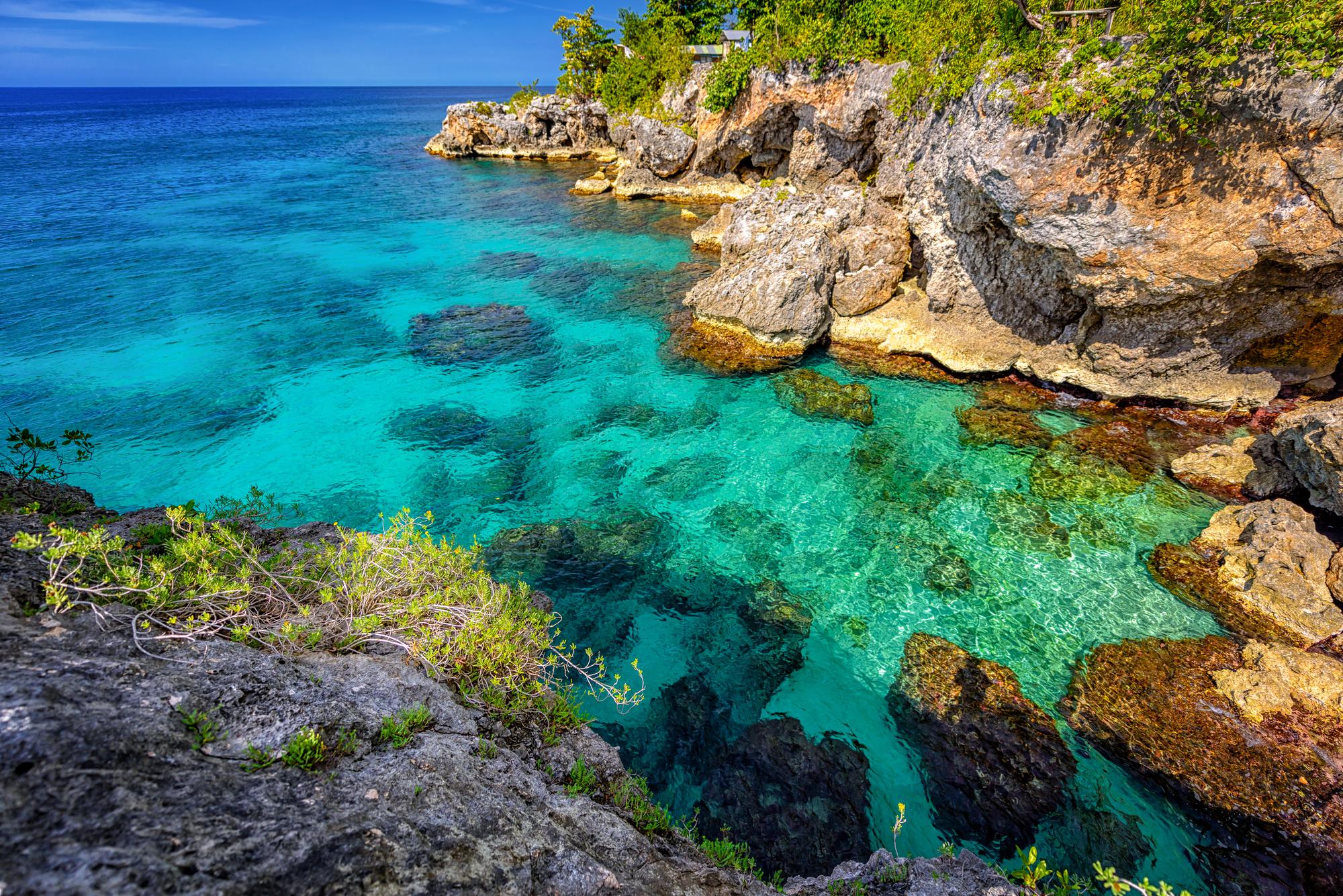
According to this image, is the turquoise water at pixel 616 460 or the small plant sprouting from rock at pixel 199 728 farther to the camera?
the turquoise water at pixel 616 460

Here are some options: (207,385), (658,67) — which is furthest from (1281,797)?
(658,67)

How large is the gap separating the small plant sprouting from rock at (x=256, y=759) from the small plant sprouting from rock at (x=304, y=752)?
0.25 feet

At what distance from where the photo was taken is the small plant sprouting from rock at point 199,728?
3.69 m

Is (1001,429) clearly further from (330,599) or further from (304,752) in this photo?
(304,752)

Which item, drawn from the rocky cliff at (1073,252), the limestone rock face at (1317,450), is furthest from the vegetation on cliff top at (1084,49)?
the limestone rock face at (1317,450)

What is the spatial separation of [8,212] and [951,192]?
52.6 meters

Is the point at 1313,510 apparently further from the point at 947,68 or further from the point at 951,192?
the point at 947,68

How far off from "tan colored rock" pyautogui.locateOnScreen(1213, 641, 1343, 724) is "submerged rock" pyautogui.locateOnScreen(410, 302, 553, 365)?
18.6 m

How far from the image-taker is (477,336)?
2086 centimetres

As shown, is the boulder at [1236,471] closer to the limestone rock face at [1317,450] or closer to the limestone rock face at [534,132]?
the limestone rock face at [1317,450]

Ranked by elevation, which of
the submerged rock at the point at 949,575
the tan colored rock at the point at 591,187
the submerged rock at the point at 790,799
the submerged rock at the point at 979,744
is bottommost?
the submerged rock at the point at 790,799

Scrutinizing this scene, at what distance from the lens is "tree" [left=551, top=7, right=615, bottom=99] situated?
52.6 metres

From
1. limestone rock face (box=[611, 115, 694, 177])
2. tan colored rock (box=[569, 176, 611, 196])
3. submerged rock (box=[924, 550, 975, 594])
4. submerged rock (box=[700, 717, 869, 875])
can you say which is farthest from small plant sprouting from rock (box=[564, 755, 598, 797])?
tan colored rock (box=[569, 176, 611, 196])

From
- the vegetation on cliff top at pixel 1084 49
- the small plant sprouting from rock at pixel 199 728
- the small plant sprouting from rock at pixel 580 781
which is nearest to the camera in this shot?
the small plant sprouting from rock at pixel 199 728
